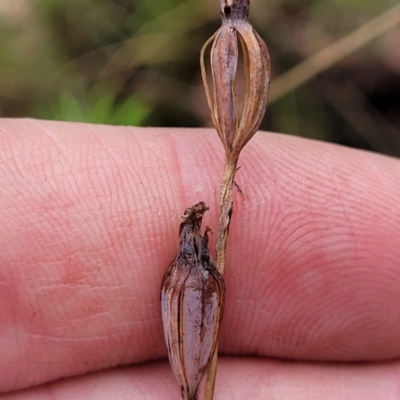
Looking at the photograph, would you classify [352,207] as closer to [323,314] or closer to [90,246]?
[323,314]

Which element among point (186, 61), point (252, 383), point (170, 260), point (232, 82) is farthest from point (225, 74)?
point (186, 61)

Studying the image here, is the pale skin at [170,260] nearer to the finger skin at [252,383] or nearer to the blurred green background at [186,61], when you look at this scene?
the finger skin at [252,383]

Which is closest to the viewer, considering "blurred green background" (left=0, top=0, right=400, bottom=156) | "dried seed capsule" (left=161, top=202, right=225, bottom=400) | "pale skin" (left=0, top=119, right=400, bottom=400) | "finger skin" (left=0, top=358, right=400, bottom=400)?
"dried seed capsule" (left=161, top=202, right=225, bottom=400)

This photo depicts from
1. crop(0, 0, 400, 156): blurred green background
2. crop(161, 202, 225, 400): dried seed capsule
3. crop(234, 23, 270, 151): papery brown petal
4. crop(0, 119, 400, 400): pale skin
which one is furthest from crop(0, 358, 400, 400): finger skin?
crop(0, 0, 400, 156): blurred green background

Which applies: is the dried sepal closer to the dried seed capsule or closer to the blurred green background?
the dried seed capsule

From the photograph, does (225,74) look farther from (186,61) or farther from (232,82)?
(186,61)

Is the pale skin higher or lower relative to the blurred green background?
lower

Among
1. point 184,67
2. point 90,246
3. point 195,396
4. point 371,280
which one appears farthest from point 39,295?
point 184,67
